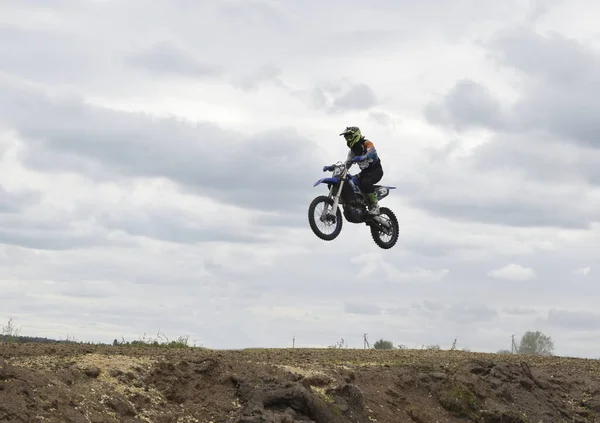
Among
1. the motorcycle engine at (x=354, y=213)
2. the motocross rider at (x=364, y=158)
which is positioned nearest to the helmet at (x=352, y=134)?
the motocross rider at (x=364, y=158)

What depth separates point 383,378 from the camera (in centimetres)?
1853

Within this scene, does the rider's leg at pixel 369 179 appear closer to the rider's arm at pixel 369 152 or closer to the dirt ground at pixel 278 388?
the rider's arm at pixel 369 152

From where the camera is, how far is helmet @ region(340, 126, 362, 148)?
22.5 meters

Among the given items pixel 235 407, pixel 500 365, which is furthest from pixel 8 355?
pixel 500 365

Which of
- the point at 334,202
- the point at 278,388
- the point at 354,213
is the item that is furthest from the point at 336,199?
the point at 278,388

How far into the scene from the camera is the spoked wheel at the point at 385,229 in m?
24.6

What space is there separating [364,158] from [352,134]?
0.65 metres

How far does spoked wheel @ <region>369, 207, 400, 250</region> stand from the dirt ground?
11.4ft

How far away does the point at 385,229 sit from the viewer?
81.3ft

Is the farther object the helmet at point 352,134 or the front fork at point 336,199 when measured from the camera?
the helmet at point 352,134

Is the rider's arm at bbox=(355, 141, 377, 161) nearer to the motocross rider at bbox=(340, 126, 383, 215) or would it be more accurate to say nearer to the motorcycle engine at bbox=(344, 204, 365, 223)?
the motocross rider at bbox=(340, 126, 383, 215)

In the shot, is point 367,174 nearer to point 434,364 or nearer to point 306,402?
point 434,364

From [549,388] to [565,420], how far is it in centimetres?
120

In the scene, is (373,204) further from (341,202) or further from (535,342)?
(535,342)
